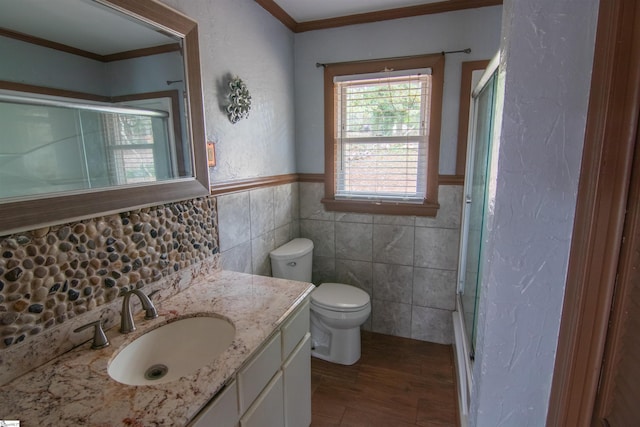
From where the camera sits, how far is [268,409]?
1.23 meters

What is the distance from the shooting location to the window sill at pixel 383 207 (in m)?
2.35

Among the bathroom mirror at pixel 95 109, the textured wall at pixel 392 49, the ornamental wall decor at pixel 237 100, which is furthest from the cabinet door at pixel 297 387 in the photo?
the textured wall at pixel 392 49

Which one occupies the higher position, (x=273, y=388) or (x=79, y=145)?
(x=79, y=145)

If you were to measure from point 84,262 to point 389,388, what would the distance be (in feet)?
6.02

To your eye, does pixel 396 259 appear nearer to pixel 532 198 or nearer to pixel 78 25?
pixel 532 198

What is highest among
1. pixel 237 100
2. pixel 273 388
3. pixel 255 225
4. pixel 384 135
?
pixel 237 100

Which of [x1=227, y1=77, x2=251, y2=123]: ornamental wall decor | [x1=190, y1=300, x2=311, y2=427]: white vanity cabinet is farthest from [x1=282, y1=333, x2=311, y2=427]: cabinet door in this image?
[x1=227, y1=77, x2=251, y2=123]: ornamental wall decor

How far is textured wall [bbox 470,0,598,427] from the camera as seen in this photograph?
2.63 feet

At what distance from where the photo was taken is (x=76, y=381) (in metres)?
0.89

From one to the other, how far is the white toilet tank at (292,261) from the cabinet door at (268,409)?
96cm

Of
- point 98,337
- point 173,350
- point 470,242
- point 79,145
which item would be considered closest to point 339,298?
point 470,242

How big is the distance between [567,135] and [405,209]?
1595 millimetres

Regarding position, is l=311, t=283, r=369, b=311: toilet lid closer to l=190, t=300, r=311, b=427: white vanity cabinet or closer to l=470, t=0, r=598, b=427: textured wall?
l=190, t=300, r=311, b=427: white vanity cabinet

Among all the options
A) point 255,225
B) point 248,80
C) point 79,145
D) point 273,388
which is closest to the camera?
point 79,145
